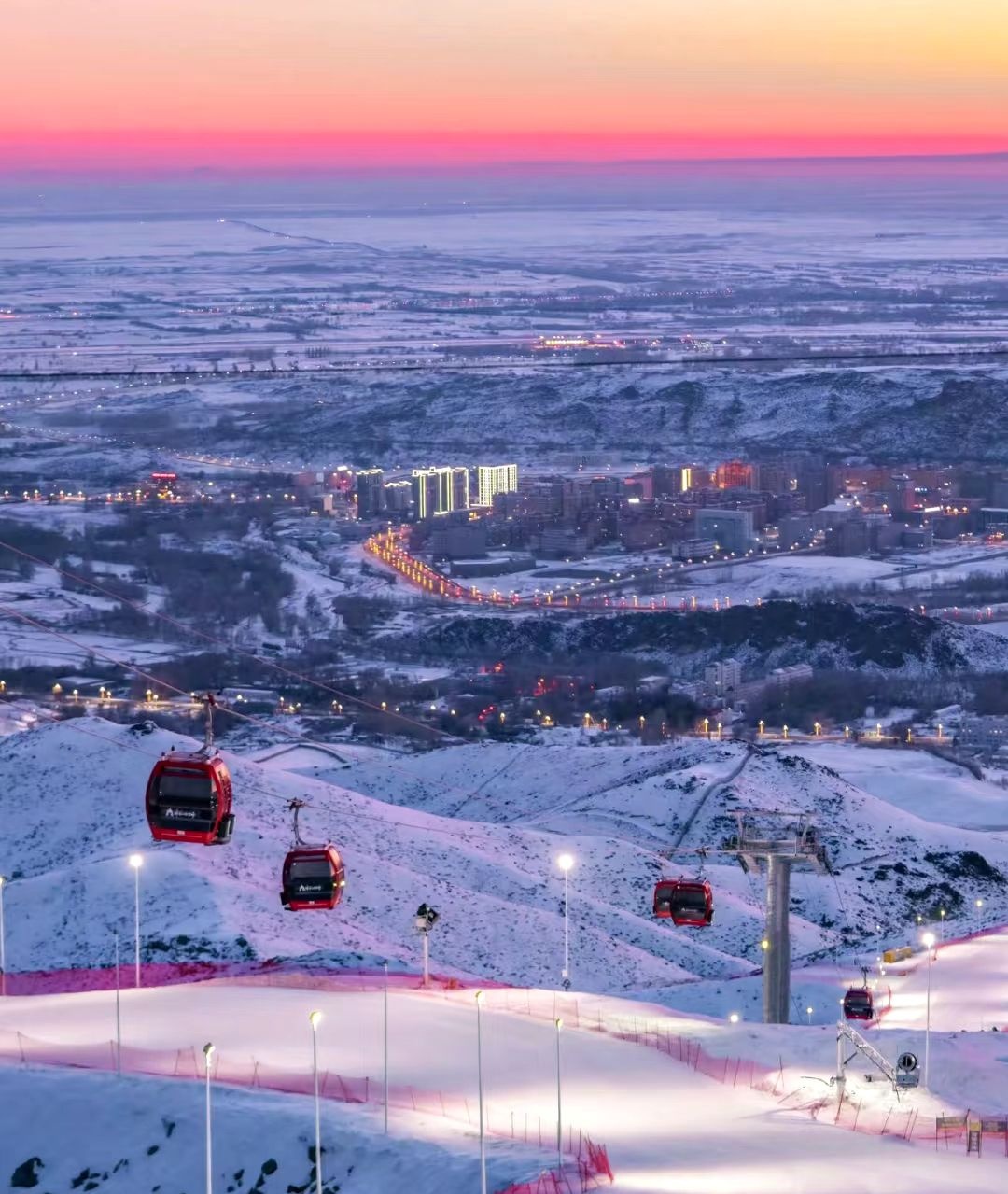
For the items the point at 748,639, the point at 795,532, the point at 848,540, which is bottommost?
the point at 795,532

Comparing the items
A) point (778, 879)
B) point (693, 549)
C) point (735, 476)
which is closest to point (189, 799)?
point (778, 879)

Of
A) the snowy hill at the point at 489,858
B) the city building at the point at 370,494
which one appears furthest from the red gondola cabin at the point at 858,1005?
the city building at the point at 370,494

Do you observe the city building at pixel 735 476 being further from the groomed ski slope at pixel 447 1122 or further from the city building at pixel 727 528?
the groomed ski slope at pixel 447 1122

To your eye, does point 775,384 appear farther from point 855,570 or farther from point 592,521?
point 855,570

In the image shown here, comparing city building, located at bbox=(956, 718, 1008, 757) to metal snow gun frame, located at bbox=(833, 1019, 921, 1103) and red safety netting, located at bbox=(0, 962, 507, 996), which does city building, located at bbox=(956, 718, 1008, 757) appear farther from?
metal snow gun frame, located at bbox=(833, 1019, 921, 1103)

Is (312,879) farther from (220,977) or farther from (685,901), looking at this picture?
(685,901)

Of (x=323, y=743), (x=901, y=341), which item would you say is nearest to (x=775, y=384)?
(x=901, y=341)
